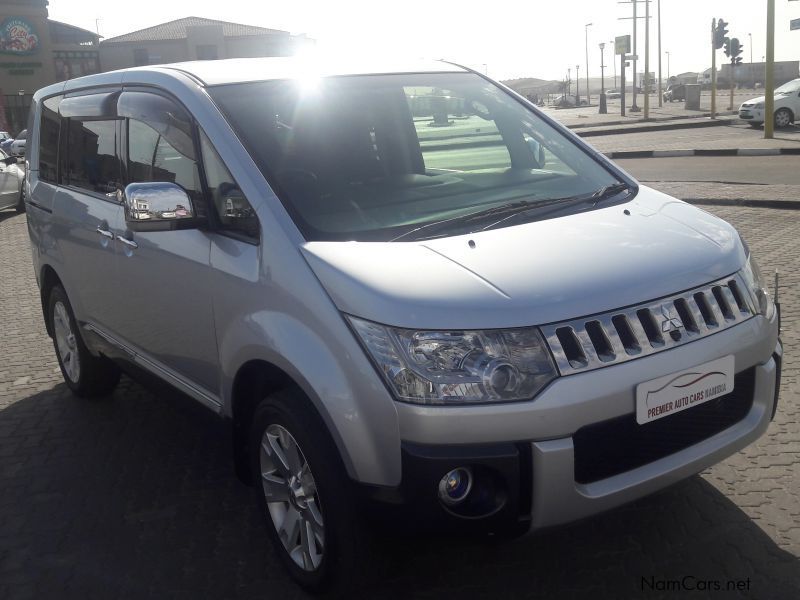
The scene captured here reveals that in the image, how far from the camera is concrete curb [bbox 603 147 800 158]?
18.3 m

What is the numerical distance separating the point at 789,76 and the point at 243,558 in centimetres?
8986

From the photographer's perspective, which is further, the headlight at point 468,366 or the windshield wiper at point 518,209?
the windshield wiper at point 518,209

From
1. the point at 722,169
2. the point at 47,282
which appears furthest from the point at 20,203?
the point at 47,282

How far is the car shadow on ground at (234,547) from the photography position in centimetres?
322

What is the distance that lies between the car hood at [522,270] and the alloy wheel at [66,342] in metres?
3.00

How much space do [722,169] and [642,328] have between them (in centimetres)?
1444

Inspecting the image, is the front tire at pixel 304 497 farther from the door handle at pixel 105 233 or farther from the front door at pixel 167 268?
the door handle at pixel 105 233

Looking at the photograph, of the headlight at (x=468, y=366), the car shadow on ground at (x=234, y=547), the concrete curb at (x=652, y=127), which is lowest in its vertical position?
the car shadow on ground at (x=234, y=547)

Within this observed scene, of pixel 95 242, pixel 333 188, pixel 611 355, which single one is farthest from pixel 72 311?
pixel 611 355

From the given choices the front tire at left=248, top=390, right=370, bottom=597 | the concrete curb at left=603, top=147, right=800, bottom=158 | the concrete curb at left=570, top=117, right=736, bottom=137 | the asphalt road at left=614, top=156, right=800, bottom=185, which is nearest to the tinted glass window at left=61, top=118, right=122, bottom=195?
the front tire at left=248, top=390, right=370, bottom=597

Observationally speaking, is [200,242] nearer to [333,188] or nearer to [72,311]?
[333,188]

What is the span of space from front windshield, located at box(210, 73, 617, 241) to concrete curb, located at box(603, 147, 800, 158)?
1563 cm

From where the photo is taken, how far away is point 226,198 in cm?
346

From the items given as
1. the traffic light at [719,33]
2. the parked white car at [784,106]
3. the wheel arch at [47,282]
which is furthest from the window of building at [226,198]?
the traffic light at [719,33]
